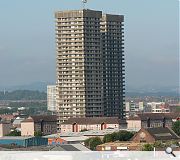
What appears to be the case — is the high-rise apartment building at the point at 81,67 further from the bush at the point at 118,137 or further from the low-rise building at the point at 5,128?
the bush at the point at 118,137

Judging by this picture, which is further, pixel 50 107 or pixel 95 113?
pixel 50 107

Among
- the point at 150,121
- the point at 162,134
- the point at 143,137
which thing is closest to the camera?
the point at 143,137

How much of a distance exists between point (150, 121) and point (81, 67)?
9.58 meters

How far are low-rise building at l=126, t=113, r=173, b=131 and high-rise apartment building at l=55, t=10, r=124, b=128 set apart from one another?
483cm

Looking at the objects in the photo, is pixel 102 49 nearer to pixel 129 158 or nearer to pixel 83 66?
pixel 83 66

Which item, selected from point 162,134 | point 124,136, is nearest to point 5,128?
point 124,136

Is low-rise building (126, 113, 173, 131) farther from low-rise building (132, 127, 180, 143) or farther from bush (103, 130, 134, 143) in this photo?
low-rise building (132, 127, 180, 143)

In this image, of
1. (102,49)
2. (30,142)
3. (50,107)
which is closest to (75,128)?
(102,49)

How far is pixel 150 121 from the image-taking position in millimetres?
92938

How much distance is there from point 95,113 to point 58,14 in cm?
1159

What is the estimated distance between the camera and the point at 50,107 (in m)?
194

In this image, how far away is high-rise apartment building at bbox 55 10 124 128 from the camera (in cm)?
9362

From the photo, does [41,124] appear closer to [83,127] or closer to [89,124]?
[83,127]

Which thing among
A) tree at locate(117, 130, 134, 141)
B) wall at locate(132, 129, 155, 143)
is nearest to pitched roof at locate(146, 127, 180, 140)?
wall at locate(132, 129, 155, 143)
